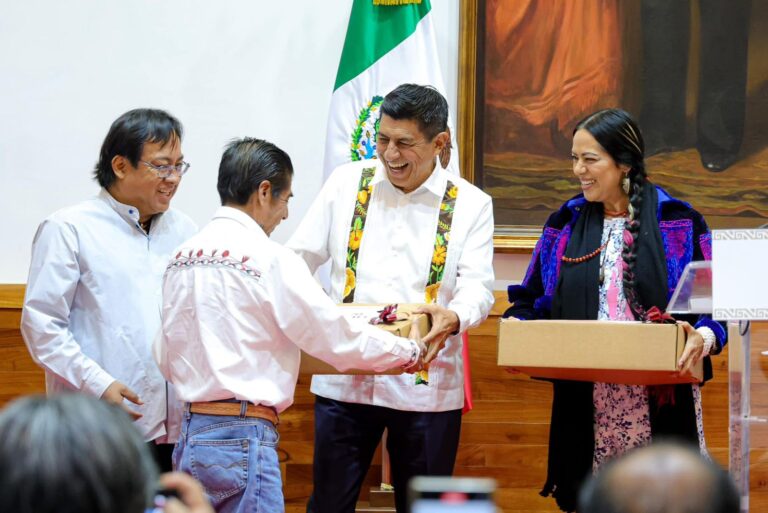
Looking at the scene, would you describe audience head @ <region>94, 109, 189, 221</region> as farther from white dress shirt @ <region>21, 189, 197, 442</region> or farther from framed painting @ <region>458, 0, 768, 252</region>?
framed painting @ <region>458, 0, 768, 252</region>

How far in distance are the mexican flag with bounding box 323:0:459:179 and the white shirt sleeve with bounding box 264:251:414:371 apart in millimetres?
1597

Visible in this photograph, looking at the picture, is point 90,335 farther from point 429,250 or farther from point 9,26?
point 9,26

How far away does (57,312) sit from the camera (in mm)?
3039

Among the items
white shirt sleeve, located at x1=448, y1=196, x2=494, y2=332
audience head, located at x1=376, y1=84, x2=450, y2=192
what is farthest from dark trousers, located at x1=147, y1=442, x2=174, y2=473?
audience head, located at x1=376, y1=84, x2=450, y2=192

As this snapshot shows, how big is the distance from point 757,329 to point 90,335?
195 centimetres

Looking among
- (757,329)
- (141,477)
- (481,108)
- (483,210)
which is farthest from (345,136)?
(141,477)

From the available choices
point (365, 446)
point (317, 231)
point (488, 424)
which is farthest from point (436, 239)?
point (488, 424)

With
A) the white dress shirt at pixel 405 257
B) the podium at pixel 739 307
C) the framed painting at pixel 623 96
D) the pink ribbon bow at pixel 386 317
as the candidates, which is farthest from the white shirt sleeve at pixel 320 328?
the framed painting at pixel 623 96

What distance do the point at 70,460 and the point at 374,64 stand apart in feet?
11.3

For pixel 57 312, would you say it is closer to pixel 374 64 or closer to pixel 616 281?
pixel 616 281

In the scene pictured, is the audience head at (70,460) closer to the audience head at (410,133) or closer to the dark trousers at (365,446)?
the dark trousers at (365,446)

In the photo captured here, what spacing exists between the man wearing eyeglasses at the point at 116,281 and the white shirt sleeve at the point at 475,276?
0.90 m

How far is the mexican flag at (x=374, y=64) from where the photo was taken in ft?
14.4

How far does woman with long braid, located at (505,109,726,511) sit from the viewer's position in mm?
3150
